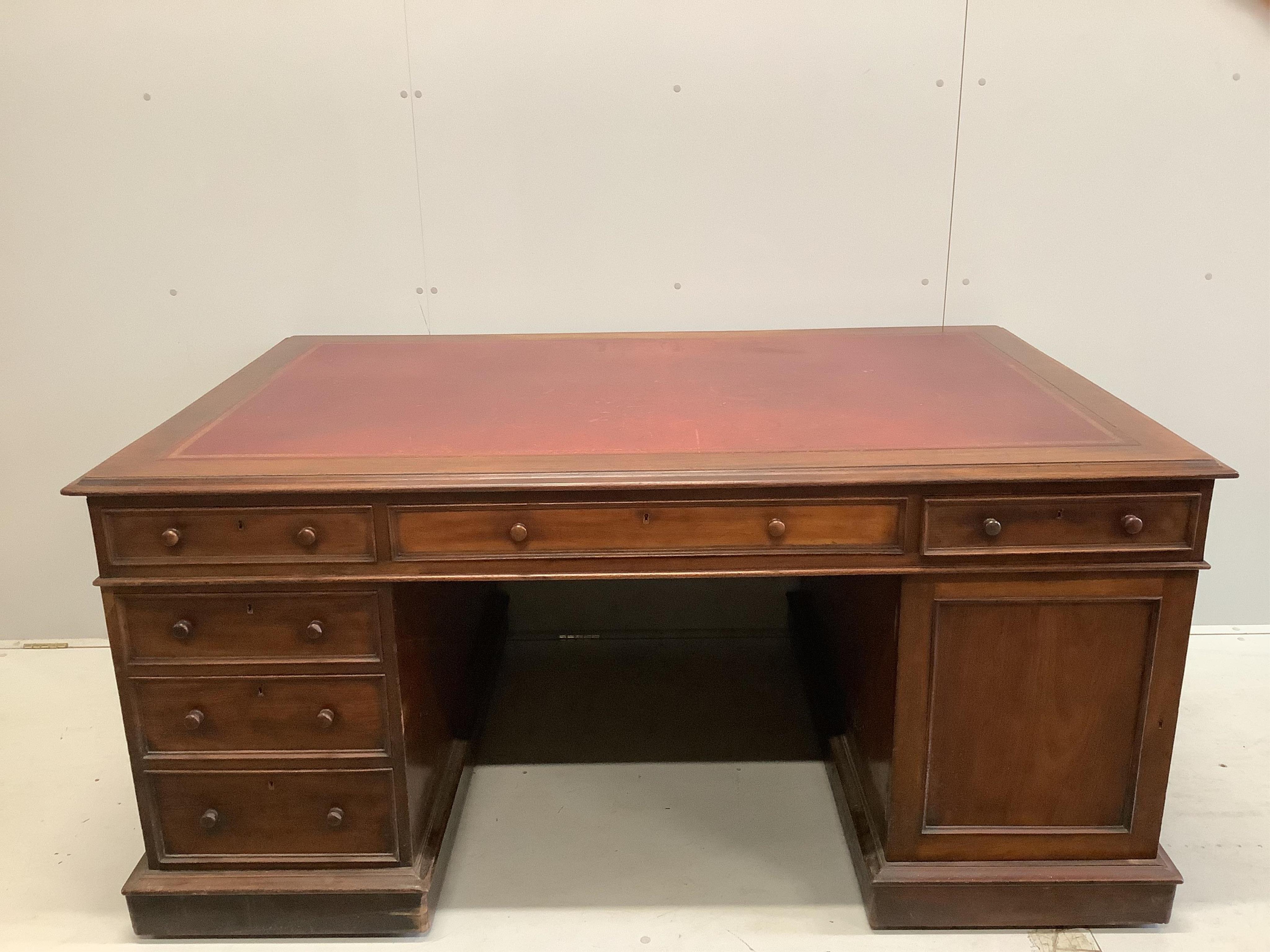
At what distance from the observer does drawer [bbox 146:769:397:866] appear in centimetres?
160

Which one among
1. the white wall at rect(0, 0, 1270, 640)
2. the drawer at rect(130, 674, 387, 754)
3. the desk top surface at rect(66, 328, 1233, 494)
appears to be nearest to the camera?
the desk top surface at rect(66, 328, 1233, 494)

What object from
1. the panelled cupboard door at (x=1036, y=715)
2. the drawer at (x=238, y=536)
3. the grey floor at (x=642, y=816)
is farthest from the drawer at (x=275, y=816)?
the panelled cupboard door at (x=1036, y=715)

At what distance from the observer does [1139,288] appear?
2.29m

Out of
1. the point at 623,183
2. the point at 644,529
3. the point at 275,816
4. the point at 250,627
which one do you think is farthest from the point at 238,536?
the point at 623,183

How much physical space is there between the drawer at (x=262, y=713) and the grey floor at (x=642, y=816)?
1.11 ft

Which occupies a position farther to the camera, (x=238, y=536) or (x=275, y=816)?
(x=275, y=816)

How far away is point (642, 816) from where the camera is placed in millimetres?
1936

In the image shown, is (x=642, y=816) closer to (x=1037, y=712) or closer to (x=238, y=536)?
(x=1037, y=712)

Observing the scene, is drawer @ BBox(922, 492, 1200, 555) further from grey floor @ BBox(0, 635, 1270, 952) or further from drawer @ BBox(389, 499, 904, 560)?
grey floor @ BBox(0, 635, 1270, 952)

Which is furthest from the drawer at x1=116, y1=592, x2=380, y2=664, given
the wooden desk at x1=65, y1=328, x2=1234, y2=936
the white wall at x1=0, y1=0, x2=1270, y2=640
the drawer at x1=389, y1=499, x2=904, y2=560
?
the white wall at x1=0, y1=0, x2=1270, y2=640

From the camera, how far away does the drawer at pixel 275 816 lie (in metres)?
1.60

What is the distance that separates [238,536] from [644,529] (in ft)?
1.91

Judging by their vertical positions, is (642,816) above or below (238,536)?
below

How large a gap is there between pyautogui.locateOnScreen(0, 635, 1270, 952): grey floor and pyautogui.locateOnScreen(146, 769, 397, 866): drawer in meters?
0.15
